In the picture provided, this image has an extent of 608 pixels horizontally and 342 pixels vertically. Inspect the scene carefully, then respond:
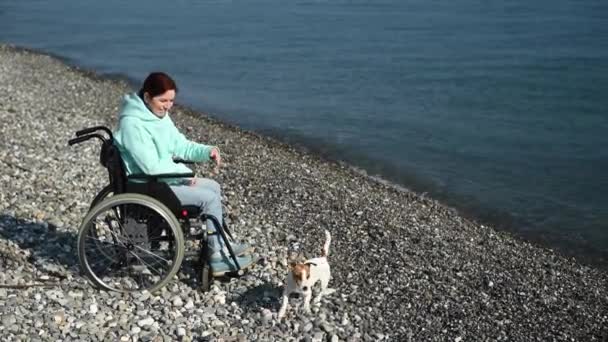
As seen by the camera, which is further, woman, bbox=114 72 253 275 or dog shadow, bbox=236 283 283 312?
dog shadow, bbox=236 283 283 312

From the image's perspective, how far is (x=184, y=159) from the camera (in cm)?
695

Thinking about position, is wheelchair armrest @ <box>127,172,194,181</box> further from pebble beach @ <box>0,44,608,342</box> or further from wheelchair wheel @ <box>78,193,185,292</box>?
pebble beach @ <box>0,44,608,342</box>

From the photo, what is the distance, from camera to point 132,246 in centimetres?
670

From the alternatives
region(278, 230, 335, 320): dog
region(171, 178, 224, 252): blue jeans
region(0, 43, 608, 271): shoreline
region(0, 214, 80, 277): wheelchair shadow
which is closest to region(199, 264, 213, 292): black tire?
region(171, 178, 224, 252): blue jeans

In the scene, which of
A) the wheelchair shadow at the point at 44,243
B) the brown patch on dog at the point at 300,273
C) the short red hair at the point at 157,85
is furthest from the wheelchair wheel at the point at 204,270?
the short red hair at the point at 157,85

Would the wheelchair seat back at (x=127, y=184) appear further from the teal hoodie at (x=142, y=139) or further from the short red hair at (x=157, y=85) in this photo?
the short red hair at (x=157, y=85)

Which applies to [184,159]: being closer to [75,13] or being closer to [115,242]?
A: [115,242]

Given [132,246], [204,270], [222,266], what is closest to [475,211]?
[222,266]

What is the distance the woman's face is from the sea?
861 cm

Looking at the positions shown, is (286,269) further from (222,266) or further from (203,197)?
(203,197)

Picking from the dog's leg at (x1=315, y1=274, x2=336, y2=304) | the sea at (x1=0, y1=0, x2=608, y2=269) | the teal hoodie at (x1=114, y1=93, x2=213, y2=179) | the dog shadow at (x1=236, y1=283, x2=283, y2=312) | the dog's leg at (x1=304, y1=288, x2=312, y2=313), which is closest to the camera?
the teal hoodie at (x1=114, y1=93, x2=213, y2=179)

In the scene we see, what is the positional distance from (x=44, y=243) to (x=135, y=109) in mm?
2414

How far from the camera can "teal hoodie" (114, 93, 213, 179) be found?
627 cm

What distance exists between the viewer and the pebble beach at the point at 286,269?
6.62 metres
